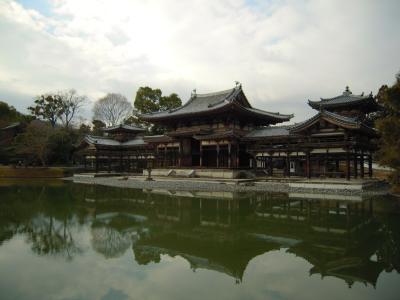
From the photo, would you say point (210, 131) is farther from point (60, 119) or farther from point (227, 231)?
point (60, 119)

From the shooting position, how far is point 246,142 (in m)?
32.2

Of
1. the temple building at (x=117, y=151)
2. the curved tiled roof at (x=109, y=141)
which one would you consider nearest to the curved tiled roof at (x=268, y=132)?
the temple building at (x=117, y=151)

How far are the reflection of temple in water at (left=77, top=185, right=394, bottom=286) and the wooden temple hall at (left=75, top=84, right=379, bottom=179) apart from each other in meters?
9.87

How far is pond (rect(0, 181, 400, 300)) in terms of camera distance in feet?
21.1

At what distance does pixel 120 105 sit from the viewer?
65812mm

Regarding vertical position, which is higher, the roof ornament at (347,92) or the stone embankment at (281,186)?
the roof ornament at (347,92)

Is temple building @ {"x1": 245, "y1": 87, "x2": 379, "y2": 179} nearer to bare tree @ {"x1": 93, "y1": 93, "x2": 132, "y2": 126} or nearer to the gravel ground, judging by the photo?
the gravel ground

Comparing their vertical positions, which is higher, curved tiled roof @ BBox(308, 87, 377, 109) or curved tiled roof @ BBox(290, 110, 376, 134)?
curved tiled roof @ BBox(308, 87, 377, 109)

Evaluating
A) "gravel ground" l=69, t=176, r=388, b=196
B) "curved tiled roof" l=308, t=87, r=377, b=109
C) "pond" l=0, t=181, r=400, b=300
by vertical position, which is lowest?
"pond" l=0, t=181, r=400, b=300

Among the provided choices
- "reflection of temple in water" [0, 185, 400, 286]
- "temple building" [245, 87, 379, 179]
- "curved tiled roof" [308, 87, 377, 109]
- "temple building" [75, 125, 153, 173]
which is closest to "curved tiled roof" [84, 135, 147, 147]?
"temple building" [75, 125, 153, 173]

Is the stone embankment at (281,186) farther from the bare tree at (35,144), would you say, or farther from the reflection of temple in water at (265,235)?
the bare tree at (35,144)

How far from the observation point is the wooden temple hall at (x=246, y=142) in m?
25.6

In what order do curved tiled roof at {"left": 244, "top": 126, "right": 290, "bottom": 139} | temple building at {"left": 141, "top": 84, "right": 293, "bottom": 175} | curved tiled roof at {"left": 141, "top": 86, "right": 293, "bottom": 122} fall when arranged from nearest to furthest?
curved tiled roof at {"left": 244, "top": 126, "right": 290, "bottom": 139}, temple building at {"left": 141, "top": 84, "right": 293, "bottom": 175}, curved tiled roof at {"left": 141, "top": 86, "right": 293, "bottom": 122}

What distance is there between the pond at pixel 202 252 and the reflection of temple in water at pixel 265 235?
0.03 m
